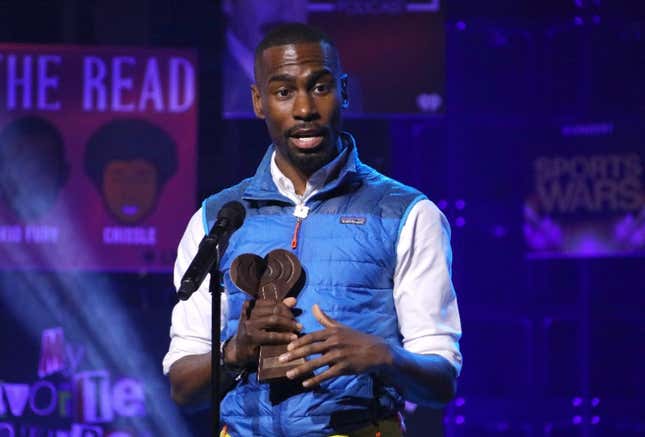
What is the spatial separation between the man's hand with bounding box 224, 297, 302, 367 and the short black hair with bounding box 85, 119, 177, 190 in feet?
8.76

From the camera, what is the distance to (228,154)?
199 inches

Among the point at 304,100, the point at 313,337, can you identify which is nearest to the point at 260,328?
the point at 313,337

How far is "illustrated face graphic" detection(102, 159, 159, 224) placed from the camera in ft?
16.3

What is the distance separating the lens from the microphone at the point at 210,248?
2131 mm

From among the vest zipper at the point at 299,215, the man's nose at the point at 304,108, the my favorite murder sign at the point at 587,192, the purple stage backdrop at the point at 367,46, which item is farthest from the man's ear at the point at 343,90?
the my favorite murder sign at the point at 587,192

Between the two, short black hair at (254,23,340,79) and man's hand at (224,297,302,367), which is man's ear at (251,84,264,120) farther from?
man's hand at (224,297,302,367)

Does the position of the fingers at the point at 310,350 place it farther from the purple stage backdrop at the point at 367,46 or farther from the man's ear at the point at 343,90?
the purple stage backdrop at the point at 367,46

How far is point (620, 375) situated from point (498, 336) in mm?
548

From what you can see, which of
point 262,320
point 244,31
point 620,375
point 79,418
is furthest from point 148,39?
point 262,320

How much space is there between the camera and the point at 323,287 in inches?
97.5

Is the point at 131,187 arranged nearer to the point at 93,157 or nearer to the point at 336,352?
the point at 93,157

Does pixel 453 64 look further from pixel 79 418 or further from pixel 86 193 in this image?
pixel 79 418

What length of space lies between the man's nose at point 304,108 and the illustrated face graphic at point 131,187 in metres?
Result: 2.46

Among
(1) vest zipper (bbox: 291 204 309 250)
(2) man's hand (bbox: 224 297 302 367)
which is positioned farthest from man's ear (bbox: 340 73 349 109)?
(2) man's hand (bbox: 224 297 302 367)
